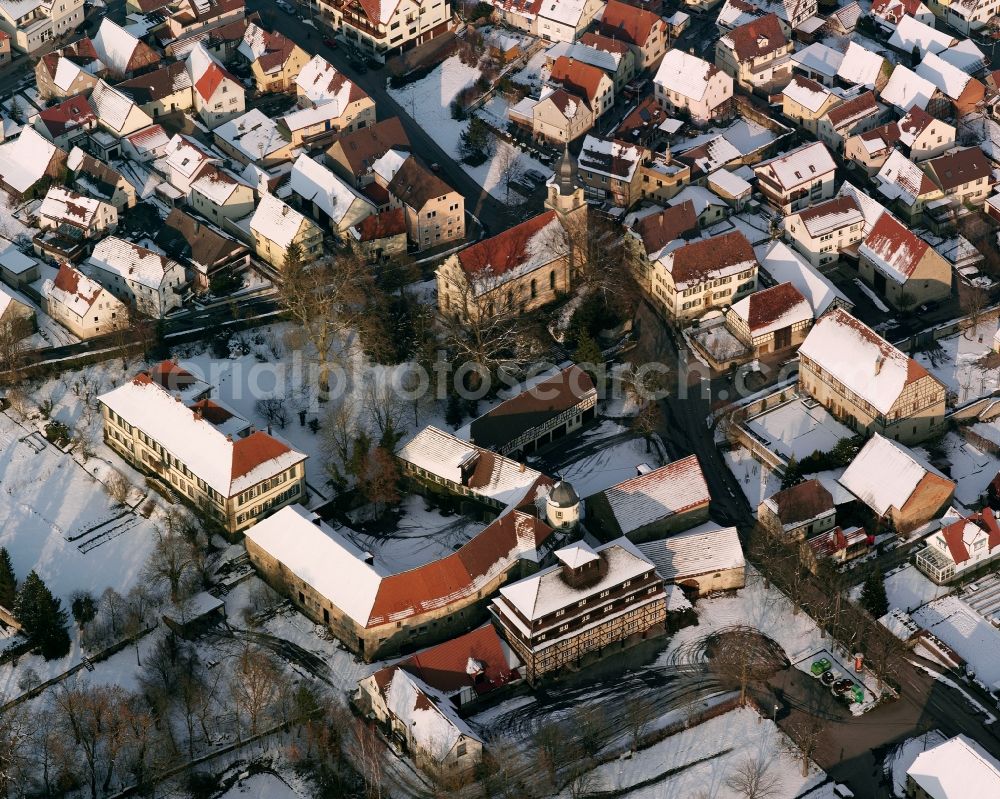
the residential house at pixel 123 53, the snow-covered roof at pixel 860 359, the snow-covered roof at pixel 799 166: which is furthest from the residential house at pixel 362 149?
the snow-covered roof at pixel 860 359

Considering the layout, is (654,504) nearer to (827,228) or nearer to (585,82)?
(827,228)

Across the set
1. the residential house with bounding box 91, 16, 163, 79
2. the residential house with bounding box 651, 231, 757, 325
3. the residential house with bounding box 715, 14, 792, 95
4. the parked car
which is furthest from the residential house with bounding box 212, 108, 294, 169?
the parked car

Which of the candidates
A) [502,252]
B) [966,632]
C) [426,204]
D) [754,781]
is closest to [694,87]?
[426,204]

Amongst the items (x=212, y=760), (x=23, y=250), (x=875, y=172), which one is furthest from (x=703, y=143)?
(x=212, y=760)

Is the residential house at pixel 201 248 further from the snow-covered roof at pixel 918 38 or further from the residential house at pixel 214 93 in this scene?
the snow-covered roof at pixel 918 38

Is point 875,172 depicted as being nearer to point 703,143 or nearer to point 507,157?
point 703,143

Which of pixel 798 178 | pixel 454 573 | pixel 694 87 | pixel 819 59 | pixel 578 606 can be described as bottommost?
pixel 454 573

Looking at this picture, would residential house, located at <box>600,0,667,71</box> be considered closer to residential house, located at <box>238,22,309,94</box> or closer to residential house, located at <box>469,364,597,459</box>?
residential house, located at <box>238,22,309,94</box>
